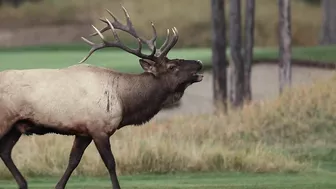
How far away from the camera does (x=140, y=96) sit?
14.5 meters

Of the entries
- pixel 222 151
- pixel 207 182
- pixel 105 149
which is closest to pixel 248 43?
pixel 222 151

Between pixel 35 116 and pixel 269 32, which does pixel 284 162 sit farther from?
pixel 269 32

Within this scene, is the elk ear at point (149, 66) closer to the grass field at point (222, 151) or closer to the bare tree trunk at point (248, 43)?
the grass field at point (222, 151)

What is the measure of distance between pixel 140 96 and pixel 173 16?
35529mm

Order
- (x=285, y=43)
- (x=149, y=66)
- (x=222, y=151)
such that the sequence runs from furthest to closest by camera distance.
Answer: (x=285, y=43) → (x=222, y=151) → (x=149, y=66)

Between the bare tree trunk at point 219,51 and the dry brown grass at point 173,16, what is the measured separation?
1738 centimetres

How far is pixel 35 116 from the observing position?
45.5 feet

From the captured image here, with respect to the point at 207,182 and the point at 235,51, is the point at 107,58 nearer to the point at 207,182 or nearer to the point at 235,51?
the point at 235,51

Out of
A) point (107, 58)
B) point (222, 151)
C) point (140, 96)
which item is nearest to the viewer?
point (140, 96)

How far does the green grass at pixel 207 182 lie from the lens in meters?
15.8

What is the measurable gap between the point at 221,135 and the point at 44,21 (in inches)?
1264

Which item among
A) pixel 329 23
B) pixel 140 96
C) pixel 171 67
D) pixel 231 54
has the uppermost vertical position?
pixel 171 67

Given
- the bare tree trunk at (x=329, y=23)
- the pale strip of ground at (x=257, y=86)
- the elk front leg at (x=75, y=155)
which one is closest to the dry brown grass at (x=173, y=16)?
the bare tree trunk at (x=329, y=23)

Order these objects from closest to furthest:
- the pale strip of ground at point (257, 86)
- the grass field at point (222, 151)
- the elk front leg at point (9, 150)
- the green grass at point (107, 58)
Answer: the elk front leg at point (9, 150) < the grass field at point (222, 151) < the pale strip of ground at point (257, 86) < the green grass at point (107, 58)
